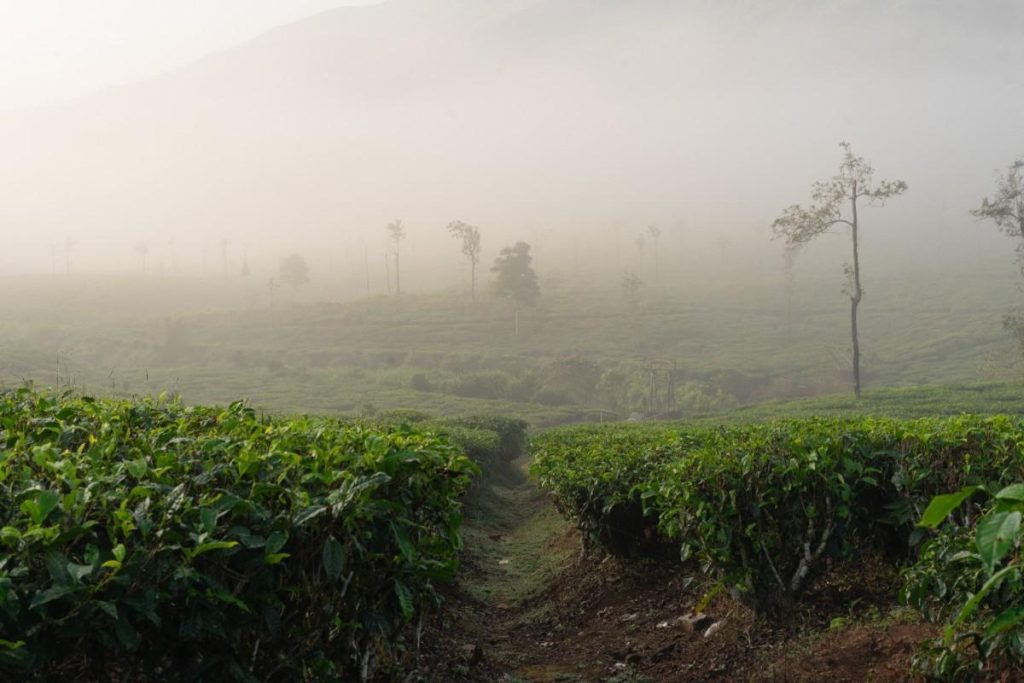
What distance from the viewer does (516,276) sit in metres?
80.3

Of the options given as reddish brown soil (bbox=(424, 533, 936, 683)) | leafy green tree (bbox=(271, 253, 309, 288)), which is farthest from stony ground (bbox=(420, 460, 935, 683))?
leafy green tree (bbox=(271, 253, 309, 288))

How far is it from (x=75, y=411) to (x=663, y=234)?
157010 millimetres

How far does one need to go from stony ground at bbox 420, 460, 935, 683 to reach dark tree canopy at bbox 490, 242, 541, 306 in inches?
2800

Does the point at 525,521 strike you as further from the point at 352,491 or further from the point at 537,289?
the point at 537,289

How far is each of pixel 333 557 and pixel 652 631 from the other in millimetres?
4651

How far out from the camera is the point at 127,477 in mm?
2621

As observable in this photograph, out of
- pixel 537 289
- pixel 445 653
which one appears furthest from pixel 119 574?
pixel 537 289

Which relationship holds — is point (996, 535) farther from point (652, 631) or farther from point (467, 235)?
point (467, 235)

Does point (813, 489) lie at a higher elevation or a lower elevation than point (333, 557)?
lower

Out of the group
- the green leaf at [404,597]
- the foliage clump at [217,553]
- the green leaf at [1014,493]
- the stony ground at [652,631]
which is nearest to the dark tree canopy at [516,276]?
the stony ground at [652,631]

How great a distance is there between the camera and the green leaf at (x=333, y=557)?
2.43 metres

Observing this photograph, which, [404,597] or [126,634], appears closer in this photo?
[126,634]

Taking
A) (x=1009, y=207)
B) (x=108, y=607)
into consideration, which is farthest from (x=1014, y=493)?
(x=1009, y=207)

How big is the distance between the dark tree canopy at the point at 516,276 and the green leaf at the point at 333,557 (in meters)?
77.9
